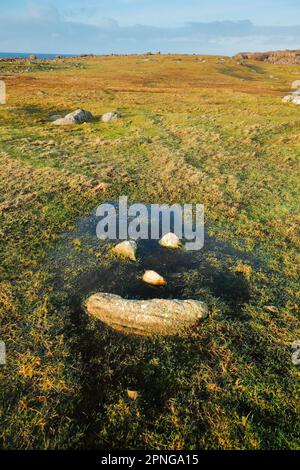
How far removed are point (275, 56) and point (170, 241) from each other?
180084 mm

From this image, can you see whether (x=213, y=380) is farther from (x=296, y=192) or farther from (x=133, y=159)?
(x=133, y=159)

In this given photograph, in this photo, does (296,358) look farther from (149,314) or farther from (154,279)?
(154,279)

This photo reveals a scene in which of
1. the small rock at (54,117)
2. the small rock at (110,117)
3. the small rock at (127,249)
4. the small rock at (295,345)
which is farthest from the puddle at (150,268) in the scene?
the small rock at (54,117)

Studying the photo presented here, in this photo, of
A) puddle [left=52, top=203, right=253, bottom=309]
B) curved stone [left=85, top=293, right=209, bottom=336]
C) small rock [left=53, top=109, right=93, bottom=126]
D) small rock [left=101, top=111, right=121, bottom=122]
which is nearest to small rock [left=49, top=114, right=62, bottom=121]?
small rock [left=53, top=109, right=93, bottom=126]

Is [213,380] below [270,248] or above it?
below

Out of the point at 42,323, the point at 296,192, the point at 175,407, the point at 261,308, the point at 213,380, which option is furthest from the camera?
the point at 296,192

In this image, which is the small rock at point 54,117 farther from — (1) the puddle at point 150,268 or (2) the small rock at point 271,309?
(2) the small rock at point 271,309

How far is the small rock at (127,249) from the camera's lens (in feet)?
36.4

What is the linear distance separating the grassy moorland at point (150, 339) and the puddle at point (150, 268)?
0.09m

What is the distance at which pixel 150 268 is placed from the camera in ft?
34.8

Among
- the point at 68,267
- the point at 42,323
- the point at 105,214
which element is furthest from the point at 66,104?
the point at 42,323

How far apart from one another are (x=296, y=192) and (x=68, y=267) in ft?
41.1

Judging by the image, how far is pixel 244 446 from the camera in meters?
5.62

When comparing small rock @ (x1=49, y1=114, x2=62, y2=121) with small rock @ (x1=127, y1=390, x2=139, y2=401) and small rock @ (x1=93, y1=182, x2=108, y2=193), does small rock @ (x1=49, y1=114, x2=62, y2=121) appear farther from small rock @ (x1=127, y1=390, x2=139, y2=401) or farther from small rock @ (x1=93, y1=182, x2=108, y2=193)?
small rock @ (x1=127, y1=390, x2=139, y2=401)
